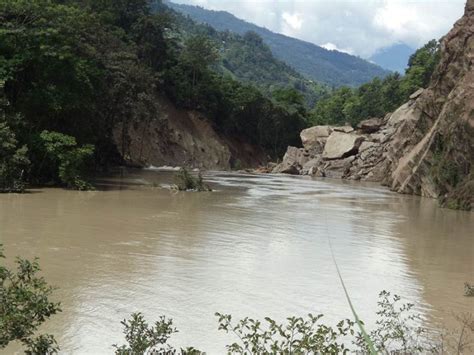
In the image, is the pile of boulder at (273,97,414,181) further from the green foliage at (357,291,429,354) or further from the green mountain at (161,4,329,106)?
the green mountain at (161,4,329,106)

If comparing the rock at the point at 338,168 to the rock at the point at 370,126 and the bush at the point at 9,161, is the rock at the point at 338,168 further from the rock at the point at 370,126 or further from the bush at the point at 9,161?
the bush at the point at 9,161

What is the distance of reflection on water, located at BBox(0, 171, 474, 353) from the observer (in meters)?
7.12

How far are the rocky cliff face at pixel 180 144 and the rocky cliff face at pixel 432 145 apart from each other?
875cm

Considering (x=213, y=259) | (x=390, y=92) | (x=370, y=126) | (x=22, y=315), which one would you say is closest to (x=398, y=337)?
(x=22, y=315)

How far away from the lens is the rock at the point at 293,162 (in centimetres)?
4999

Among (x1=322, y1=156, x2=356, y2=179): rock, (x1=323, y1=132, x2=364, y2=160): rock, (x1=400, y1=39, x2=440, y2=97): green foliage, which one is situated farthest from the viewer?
(x1=400, y1=39, x2=440, y2=97): green foliage

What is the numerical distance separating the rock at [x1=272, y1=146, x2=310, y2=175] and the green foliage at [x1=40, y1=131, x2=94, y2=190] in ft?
97.9

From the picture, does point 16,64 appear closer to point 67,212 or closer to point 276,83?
point 67,212

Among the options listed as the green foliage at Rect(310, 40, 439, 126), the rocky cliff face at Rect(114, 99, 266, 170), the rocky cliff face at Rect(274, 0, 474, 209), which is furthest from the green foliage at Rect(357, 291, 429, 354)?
the green foliage at Rect(310, 40, 439, 126)

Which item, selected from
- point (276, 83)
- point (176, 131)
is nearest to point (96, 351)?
point (176, 131)

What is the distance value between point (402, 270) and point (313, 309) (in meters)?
3.42

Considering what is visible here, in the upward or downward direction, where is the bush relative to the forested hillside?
downward

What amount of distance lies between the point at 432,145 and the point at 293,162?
912 inches

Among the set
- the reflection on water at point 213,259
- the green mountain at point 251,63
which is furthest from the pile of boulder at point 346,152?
the green mountain at point 251,63
